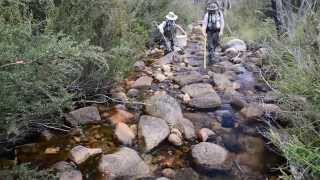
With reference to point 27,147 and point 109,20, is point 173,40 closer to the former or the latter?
point 109,20

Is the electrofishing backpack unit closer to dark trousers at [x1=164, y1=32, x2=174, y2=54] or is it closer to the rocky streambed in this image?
dark trousers at [x1=164, y1=32, x2=174, y2=54]

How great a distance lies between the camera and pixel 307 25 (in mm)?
4961

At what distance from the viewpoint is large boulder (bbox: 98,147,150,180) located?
198 inches

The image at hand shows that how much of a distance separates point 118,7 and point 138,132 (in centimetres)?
234

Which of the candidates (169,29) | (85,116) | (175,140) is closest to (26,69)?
(85,116)

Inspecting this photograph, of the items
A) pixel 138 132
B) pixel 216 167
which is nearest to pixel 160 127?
pixel 138 132

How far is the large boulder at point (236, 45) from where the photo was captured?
38.9ft

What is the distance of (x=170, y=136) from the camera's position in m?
6.08

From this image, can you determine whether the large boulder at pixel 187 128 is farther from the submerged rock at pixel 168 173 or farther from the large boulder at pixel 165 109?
the submerged rock at pixel 168 173

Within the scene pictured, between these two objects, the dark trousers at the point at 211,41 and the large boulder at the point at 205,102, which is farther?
the dark trousers at the point at 211,41

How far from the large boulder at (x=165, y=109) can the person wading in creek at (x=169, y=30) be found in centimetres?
434

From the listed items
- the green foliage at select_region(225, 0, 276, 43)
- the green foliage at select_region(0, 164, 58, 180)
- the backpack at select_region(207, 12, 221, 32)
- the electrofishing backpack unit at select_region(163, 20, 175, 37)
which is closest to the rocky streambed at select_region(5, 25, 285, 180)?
the green foliage at select_region(0, 164, 58, 180)

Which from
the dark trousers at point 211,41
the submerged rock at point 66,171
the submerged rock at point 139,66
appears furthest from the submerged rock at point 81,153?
the dark trousers at point 211,41

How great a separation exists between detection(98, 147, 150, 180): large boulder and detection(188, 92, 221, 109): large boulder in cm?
232
